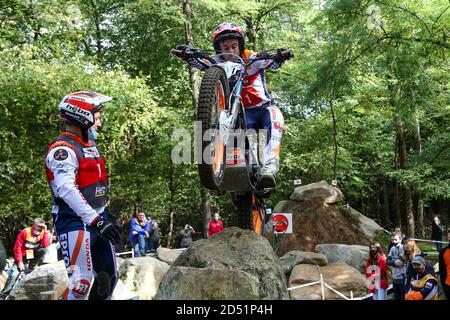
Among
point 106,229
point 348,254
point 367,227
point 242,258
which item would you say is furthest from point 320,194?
point 106,229

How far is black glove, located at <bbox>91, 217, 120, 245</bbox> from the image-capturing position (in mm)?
3995

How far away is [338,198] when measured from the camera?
55.9 ft

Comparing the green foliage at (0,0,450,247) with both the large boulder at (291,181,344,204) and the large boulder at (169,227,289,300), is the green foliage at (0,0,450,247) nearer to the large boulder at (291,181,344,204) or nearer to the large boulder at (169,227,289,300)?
the large boulder at (291,181,344,204)

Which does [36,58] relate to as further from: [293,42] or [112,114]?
[293,42]

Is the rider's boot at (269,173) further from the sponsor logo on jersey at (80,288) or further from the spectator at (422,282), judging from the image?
the spectator at (422,282)

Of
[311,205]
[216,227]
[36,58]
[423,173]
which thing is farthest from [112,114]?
[423,173]

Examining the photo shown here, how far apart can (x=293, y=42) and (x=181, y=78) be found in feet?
18.2

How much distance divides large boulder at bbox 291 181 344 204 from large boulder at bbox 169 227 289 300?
11.2m

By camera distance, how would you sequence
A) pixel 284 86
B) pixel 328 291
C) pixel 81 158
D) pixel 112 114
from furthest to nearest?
pixel 284 86, pixel 112 114, pixel 328 291, pixel 81 158

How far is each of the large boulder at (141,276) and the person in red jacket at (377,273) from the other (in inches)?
164

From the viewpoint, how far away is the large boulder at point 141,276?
9.24 meters

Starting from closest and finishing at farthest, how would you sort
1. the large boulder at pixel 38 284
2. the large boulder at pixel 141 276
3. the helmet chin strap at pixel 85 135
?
the helmet chin strap at pixel 85 135 < the large boulder at pixel 141 276 < the large boulder at pixel 38 284

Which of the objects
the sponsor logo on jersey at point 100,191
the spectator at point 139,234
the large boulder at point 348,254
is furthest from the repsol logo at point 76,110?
the large boulder at point 348,254
